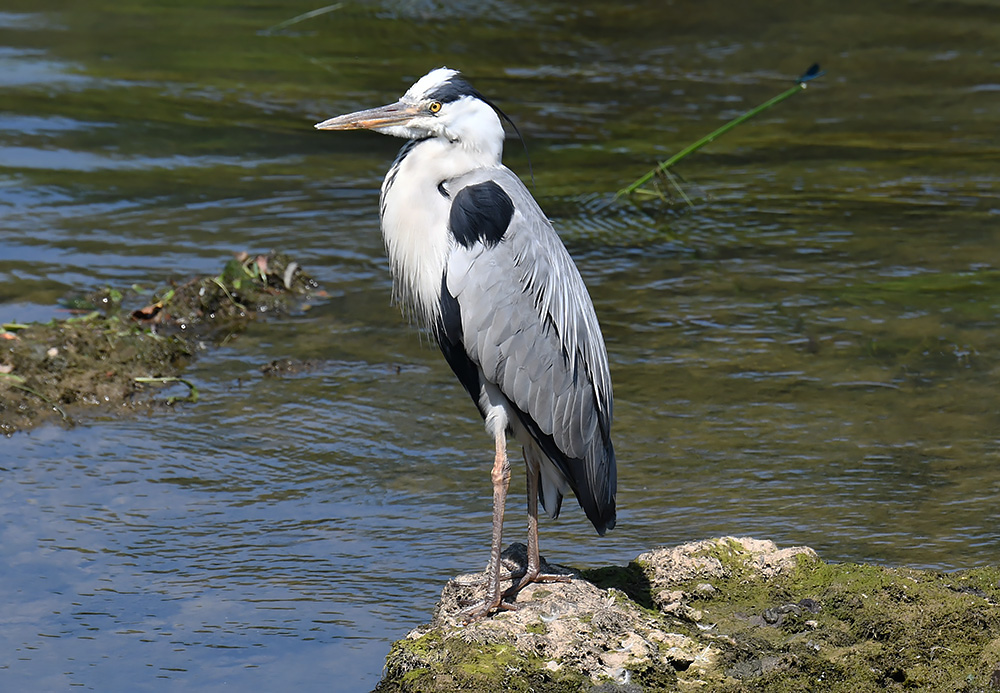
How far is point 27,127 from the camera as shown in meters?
11.0

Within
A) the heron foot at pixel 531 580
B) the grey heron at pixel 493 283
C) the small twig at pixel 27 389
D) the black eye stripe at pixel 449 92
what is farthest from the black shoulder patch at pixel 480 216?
the small twig at pixel 27 389

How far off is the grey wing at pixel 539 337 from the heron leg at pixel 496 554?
17 cm

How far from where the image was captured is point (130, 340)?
6953mm

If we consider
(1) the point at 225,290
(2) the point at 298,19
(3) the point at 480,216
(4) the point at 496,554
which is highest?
(2) the point at 298,19

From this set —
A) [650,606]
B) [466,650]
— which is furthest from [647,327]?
[466,650]

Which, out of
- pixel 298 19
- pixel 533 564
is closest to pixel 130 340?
pixel 533 564

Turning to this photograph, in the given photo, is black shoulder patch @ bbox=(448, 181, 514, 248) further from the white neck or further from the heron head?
the heron head

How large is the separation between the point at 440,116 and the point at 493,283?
1.95 feet

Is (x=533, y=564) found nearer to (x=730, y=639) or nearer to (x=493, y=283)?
(x=730, y=639)

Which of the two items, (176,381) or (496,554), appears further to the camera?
(176,381)

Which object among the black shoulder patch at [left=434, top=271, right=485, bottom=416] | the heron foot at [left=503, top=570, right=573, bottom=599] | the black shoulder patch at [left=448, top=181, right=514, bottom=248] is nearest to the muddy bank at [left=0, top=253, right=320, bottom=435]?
the black shoulder patch at [left=434, top=271, right=485, bottom=416]

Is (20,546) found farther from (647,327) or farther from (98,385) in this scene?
(647,327)

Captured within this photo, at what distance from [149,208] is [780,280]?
180 inches

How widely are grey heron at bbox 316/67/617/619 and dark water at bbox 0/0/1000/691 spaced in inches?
31.7
